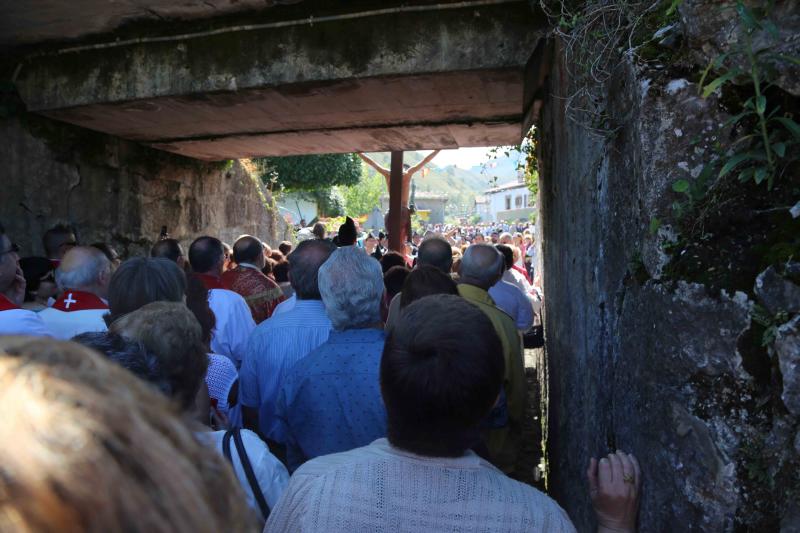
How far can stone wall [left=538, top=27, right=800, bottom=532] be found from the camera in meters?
1.43

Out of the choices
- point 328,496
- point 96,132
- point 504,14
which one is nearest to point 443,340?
point 328,496

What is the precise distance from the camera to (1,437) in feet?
1.89

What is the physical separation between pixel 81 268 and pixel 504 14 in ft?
9.41

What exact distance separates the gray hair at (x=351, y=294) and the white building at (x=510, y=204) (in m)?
60.7

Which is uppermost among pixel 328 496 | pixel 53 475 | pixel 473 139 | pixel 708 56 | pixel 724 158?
pixel 473 139

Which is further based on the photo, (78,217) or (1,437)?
(78,217)

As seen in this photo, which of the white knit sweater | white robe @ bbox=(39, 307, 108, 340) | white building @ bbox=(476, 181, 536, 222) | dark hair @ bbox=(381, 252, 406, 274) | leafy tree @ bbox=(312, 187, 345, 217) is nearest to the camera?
the white knit sweater

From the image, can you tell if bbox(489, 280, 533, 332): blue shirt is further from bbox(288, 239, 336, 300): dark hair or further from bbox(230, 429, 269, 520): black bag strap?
bbox(230, 429, 269, 520): black bag strap

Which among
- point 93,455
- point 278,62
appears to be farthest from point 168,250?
point 93,455

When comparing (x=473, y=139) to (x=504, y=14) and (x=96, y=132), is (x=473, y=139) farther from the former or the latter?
(x=96, y=132)

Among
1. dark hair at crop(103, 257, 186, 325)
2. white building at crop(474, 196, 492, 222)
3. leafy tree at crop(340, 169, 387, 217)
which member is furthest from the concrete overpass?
white building at crop(474, 196, 492, 222)

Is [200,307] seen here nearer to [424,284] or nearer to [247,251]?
[424,284]

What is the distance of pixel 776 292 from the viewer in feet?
4.66

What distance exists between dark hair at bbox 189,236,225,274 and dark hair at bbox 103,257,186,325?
1.54 metres
